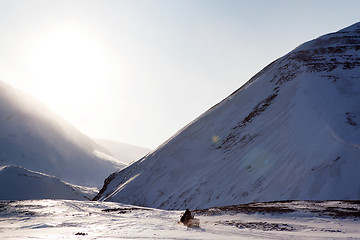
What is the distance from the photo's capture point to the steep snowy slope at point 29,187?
5497 cm

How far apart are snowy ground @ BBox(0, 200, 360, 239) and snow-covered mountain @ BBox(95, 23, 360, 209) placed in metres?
6.41

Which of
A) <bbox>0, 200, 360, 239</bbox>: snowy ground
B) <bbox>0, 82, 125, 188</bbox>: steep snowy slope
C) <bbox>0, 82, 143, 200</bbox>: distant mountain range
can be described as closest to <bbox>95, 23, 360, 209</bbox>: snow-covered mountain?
<bbox>0, 200, 360, 239</bbox>: snowy ground

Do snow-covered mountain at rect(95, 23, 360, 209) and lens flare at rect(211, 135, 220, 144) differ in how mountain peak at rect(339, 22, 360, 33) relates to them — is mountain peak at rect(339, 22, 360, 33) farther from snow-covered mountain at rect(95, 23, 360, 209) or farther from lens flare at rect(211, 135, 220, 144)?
lens flare at rect(211, 135, 220, 144)

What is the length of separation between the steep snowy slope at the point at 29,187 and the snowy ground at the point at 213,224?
3293 cm

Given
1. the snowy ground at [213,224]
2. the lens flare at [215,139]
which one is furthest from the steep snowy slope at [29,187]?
the snowy ground at [213,224]

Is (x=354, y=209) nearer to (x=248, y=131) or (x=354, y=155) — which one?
(x=354, y=155)

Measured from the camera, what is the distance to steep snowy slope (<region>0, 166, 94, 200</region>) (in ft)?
180

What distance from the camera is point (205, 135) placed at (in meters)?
48.8

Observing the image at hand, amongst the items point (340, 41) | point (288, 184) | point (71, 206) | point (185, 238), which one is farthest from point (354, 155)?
point (340, 41)

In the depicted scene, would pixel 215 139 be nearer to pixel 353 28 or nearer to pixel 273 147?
pixel 273 147

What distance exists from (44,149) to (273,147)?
9815cm

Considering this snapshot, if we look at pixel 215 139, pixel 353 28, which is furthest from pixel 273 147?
pixel 353 28

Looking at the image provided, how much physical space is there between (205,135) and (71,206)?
26.5 metres

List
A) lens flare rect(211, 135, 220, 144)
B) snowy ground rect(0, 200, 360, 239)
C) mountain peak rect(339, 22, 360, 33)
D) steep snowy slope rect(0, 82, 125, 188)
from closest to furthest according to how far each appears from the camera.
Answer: snowy ground rect(0, 200, 360, 239), lens flare rect(211, 135, 220, 144), mountain peak rect(339, 22, 360, 33), steep snowy slope rect(0, 82, 125, 188)
